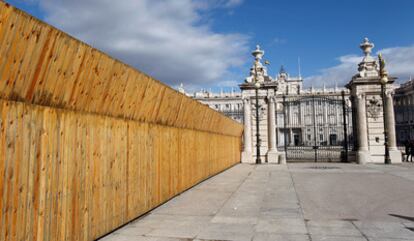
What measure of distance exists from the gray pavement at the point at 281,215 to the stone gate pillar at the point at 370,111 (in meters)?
12.2

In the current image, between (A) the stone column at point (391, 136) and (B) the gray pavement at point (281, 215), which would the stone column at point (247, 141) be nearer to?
(A) the stone column at point (391, 136)

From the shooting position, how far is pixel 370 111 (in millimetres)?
23203

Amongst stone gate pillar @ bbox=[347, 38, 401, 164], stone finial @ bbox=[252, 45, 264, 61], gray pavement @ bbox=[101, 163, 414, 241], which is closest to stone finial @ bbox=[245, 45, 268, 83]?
stone finial @ bbox=[252, 45, 264, 61]

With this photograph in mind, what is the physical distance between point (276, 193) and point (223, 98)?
65.4 meters

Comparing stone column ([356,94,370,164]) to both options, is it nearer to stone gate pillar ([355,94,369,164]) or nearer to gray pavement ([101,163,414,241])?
stone gate pillar ([355,94,369,164])

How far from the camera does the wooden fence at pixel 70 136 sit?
3.61 meters

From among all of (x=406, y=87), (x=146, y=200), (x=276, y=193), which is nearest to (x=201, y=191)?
(x=276, y=193)

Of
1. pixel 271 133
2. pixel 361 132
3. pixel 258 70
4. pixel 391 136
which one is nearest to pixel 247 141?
pixel 271 133

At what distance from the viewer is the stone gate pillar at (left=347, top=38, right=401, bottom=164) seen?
73.8 feet

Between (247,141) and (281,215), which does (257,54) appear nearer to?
(247,141)

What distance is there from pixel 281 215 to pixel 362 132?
1815 centimetres

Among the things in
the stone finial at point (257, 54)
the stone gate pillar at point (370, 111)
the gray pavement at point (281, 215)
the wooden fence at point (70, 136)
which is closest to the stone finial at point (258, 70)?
the stone finial at point (257, 54)

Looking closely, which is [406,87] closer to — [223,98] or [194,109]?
[223,98]

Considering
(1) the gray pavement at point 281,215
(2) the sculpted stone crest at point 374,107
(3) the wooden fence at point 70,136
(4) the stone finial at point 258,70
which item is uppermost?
(4) the stone finial at point 258,70
